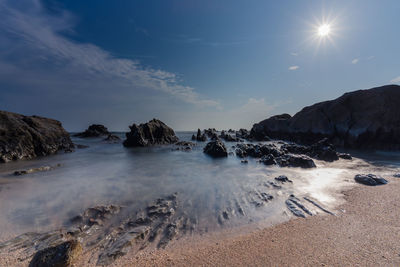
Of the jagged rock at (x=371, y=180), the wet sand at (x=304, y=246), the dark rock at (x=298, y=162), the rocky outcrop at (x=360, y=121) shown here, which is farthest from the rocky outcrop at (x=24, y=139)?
the rocky outcrop at (x=360, y=121)

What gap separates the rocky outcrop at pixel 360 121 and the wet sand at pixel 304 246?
23.9 metres

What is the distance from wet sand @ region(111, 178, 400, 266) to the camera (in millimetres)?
Result: 2602

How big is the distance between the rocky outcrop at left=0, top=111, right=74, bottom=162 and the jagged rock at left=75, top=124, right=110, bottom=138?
37.4 meters

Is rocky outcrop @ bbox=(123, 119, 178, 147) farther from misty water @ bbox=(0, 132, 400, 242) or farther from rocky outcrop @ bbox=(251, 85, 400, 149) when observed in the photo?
rocky outcrop @ bbox=(251, 85, 400, 149)

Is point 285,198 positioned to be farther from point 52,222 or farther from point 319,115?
point 319,115

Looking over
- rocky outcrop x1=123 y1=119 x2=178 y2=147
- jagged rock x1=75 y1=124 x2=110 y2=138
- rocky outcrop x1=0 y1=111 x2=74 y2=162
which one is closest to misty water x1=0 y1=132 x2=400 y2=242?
rocky outcrop x1=0 y1=111 x2=74 y2=162

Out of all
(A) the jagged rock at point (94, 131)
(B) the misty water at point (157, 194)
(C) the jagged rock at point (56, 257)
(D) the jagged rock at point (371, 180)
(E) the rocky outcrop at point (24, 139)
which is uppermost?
(A) the jagged rock at point (94, 131)

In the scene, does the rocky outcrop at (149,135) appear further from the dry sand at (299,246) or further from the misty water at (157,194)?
the dry sand at (299,246)

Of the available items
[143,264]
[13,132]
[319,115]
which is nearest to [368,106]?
[319,115]

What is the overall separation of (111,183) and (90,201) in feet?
6.92

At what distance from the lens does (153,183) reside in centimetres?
767

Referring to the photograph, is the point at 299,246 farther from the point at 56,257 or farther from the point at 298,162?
the point at 298,162

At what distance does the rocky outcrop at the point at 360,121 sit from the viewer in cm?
1958

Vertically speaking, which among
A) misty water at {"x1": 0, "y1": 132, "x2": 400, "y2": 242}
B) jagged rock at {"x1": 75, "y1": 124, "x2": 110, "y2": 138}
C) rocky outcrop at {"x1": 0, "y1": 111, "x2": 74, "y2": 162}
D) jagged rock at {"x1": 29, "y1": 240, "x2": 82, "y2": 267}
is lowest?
misty water at {"x1": 0, "y1": 132, "x2": 400, "y2": 242}
